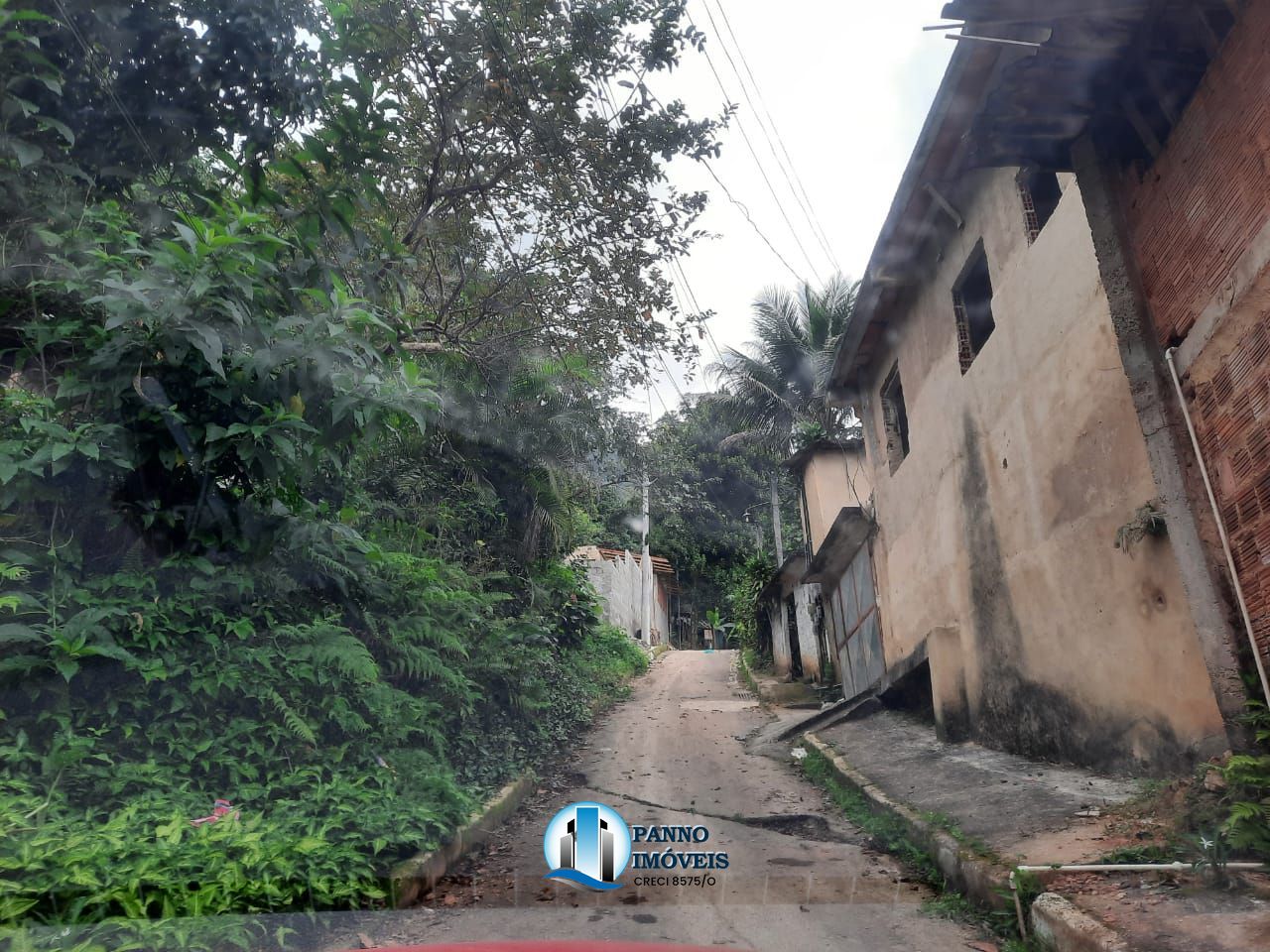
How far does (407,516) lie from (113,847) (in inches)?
233

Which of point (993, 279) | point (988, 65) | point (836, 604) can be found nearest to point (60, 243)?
point (988, 65)

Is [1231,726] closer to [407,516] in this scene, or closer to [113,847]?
[113,847]

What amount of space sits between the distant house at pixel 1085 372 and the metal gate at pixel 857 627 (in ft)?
5.71

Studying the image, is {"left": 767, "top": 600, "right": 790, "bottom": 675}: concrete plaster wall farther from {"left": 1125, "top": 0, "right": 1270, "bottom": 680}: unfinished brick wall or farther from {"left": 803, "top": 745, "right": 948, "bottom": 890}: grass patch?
{"left": 1125, "top": 0, "right": 1270, "bottom": 680}: unfinished brick wall

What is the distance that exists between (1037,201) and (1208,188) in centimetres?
352

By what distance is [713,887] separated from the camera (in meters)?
4.96

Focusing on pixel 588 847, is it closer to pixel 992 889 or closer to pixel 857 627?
pixel 992 889

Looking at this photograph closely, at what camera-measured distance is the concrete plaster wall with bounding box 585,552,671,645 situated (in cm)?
2347

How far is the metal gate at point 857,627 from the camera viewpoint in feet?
42.7

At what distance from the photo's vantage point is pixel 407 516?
931 centimetres

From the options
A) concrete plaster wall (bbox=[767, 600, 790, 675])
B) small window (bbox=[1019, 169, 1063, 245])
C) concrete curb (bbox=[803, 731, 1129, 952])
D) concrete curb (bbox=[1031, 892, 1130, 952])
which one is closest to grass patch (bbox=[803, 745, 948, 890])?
concrete curb (bbox=[803, 731, 1129, 952])

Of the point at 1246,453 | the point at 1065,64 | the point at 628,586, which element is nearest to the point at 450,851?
the point at 1246,453

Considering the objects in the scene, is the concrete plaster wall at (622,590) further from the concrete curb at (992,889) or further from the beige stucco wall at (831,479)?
the concrete curb at (992,889)

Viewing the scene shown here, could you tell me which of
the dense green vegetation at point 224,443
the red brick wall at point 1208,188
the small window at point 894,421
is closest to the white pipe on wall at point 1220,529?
the red brick wall at point 1208,188
